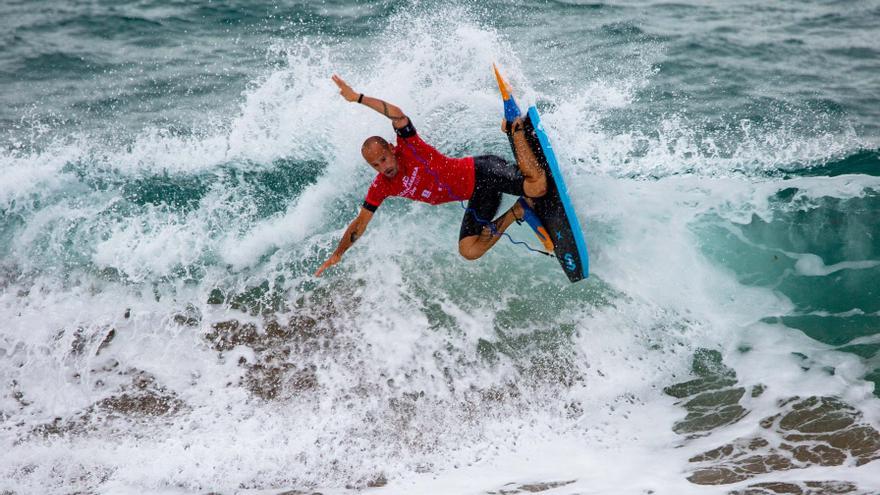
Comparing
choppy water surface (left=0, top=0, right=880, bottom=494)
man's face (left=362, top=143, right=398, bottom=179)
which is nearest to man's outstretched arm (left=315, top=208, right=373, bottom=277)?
man's face (left=362, top=143, right=398, bottom=179)

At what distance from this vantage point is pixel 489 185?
18.7ft

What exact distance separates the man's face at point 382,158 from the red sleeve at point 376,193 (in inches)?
7.3

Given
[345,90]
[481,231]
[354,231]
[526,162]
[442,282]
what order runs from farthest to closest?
[442,282], [481,231], [526,162], [354,231], [345,90]

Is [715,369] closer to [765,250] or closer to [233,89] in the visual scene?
[765,250]

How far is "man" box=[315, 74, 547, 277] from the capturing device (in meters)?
5.05

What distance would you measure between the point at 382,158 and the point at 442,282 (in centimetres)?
234

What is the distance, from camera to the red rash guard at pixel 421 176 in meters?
5.18

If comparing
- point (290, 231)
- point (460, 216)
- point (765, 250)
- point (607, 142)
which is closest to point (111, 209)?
point (290, 231)

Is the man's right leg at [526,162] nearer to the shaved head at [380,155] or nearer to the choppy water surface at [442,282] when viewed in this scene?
the shaved head at [380,155]

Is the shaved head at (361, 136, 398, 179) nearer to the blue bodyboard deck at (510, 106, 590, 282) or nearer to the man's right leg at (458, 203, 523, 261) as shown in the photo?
the man's right leg at (458, 203, 523, 261)

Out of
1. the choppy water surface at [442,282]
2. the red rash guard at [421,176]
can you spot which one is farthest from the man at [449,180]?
the choppy water surface at [442,282]

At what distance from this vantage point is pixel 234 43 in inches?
437

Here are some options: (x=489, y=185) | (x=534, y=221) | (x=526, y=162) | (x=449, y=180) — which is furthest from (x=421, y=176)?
(x=534, y=221)

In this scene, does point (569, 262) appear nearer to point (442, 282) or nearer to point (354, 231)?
point (442, 282)
